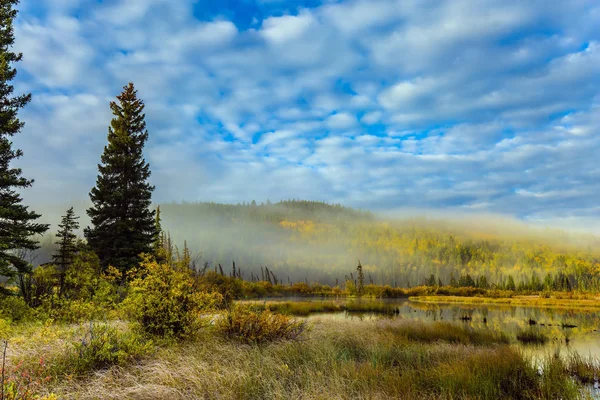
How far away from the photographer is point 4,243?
17.0 meters

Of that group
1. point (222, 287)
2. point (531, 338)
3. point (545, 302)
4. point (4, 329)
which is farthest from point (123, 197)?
point (545, 302)

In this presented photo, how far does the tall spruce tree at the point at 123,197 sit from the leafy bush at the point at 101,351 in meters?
22.2

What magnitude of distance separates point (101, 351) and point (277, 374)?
4.24 m

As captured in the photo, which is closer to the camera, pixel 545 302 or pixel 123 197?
pixel 123 197

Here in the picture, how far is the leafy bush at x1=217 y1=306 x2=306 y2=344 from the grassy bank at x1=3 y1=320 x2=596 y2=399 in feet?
1.33

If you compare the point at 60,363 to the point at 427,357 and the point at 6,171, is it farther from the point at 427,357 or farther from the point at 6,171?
the point at 6,171

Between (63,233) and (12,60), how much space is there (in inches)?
365

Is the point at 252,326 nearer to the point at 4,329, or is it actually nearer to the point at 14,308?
the point at 4,329

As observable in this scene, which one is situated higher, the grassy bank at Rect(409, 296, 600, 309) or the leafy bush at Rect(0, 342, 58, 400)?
the leafy bush at Rect(0, 342, 58, 400)

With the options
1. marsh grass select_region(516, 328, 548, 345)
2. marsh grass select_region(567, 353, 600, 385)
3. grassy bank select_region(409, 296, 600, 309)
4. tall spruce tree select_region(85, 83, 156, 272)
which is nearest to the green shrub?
tall spruce tree select_region(85, 83, 156, 272)

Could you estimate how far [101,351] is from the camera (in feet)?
29.6

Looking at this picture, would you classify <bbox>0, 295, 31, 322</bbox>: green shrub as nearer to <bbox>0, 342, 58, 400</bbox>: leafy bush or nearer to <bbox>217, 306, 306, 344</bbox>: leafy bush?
<bbox>0, 342, 58, 400</bbox>: leafy bush

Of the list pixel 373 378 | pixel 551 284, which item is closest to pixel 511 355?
pixel 373 378

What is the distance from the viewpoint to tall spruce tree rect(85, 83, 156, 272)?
30844 mm
